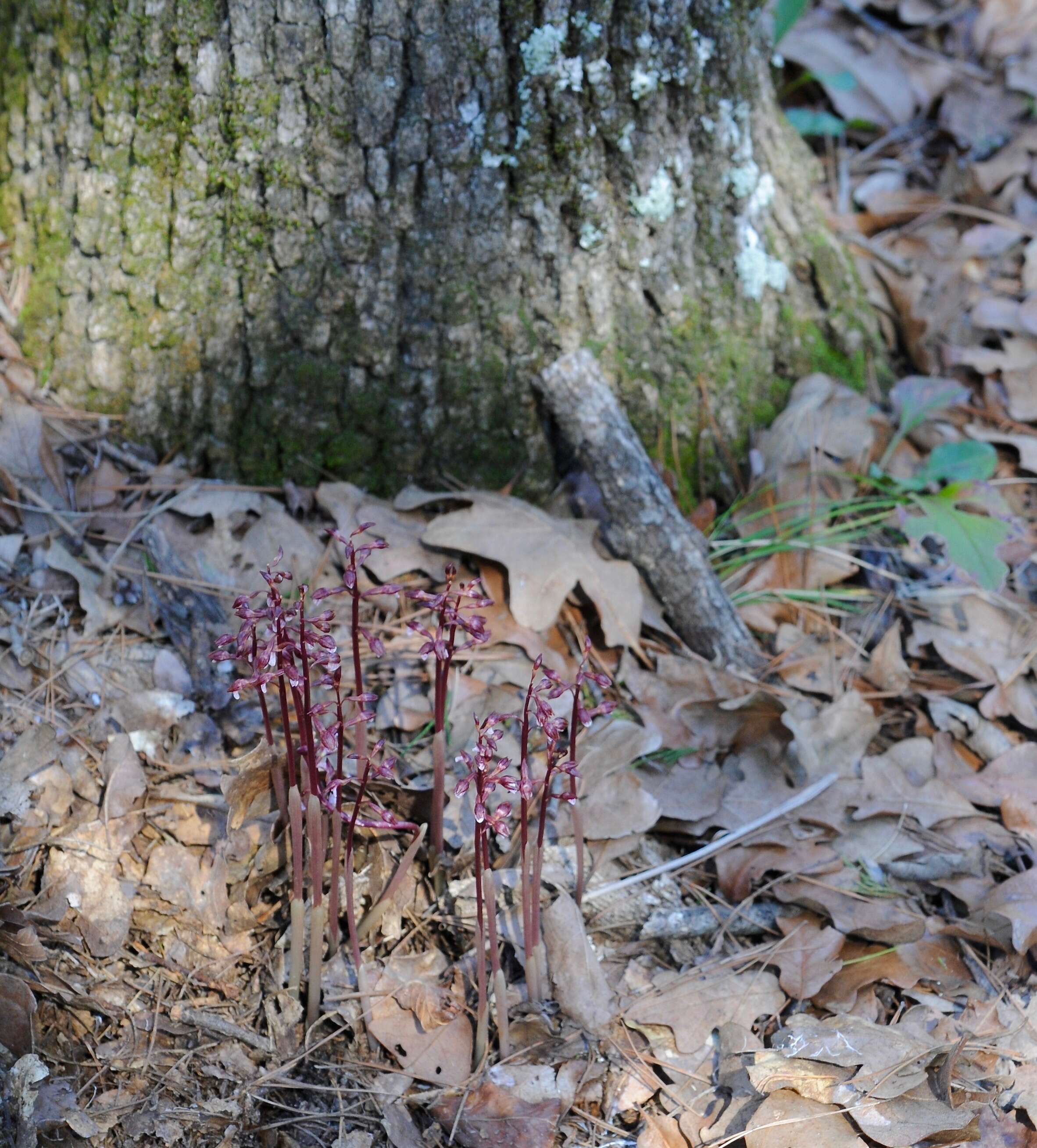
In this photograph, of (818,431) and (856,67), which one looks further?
(856,67)

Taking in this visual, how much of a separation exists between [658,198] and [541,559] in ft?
3.51

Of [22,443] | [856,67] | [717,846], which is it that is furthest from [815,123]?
[22,443]

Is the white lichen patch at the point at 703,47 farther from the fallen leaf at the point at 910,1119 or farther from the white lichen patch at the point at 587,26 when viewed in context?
the fallen leaf at the point at 910,1119

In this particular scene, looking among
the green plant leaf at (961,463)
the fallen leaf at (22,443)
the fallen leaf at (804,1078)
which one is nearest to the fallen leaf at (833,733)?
the fallen leaf at (804,1078)

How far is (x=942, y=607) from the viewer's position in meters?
3.02

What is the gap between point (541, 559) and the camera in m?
2.68

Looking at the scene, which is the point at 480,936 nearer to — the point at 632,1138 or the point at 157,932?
the point at 632,1138

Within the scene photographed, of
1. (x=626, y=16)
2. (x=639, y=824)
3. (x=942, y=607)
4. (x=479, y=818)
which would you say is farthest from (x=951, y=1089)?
(x=626, y=16)

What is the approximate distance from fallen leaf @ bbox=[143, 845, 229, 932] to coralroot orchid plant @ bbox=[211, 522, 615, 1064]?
0.51 ft

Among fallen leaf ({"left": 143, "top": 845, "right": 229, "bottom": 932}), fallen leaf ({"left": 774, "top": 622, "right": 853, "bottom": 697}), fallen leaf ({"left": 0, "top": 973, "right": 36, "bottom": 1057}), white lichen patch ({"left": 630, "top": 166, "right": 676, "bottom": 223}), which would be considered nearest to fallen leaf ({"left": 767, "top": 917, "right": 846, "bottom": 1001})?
fallen leaf ({"left": 774, "top": 622, "right": 853, "bottom": 697})

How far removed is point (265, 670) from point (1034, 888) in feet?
5.96

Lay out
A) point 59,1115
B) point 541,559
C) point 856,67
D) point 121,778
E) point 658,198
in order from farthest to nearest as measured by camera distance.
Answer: point 856,67 < point 658,198 < point 541,559 < point 121,778 < point 59,1115

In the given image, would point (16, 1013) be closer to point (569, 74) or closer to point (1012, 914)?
point (1012, 914)

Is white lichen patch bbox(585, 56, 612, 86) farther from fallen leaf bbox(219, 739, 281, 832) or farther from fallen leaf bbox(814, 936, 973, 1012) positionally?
fallen leaf bbox(814, 936, 973, 1012)
